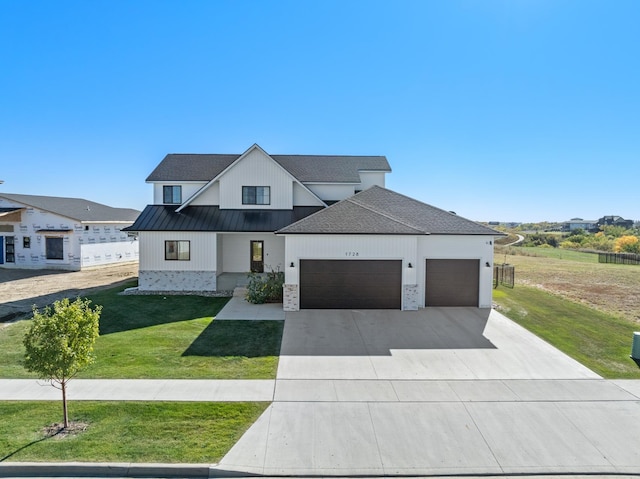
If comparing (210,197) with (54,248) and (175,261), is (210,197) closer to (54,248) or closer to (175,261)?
(175,261)

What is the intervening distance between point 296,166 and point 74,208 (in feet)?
65.8

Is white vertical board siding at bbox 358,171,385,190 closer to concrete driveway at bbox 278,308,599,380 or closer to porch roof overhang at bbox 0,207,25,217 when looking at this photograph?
concrete driveway at bbox 278,308,599,380

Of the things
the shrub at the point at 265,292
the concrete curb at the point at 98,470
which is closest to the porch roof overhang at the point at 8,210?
the shrub at the point at 265,292

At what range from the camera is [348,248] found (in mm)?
15797

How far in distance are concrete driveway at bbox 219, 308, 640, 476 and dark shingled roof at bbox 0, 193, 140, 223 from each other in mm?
25268

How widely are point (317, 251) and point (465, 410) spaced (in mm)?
9169

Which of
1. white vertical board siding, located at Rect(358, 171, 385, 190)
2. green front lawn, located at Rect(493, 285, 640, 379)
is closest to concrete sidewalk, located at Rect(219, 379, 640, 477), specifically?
green front lawn, located at Rect(493, 285, 640, 379)

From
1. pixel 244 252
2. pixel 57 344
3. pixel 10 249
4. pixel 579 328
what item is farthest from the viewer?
pixel 10 249

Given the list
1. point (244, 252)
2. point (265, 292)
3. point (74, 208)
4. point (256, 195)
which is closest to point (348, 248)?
point (265, 292)

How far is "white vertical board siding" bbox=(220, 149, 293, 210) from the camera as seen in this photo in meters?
21.8

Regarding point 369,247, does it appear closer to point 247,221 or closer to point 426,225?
point 426,225

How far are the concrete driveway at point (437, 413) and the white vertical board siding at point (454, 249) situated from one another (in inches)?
186

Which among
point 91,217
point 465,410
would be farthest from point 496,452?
point 91,217

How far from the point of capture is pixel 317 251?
15750 millimetres
